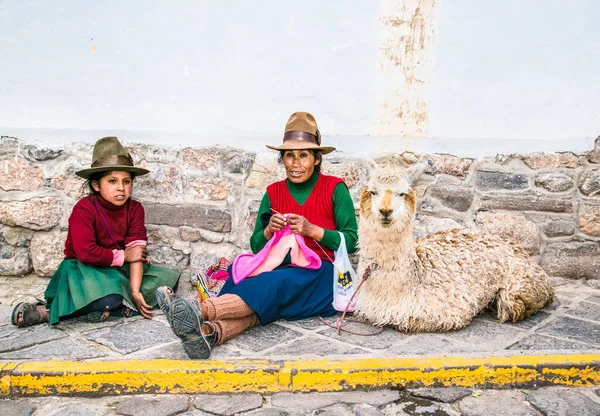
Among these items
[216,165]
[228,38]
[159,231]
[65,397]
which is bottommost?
[65,397]

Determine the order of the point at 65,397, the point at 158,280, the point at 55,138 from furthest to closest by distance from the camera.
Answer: the point at 55,138
the point at 158,280
the point at 65,397

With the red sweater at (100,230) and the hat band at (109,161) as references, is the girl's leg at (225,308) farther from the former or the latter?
the hat band at (109,161)

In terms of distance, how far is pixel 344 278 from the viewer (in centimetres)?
365

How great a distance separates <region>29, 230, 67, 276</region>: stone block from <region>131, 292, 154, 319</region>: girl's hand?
1.16 metres

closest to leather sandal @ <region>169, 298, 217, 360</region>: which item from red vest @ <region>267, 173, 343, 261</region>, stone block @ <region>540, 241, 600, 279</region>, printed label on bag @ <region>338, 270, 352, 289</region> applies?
printed label on bag @ <region>338, 270, 352, 289</region>

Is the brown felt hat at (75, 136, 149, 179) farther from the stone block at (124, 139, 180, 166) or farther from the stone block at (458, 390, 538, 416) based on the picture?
the stone block at (458, 390, 538, 416)

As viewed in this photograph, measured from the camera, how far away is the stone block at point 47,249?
455cm

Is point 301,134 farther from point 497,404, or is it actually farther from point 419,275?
point 497,404

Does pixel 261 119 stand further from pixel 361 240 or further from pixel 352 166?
pixel 361 240

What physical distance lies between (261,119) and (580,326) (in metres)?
3.10

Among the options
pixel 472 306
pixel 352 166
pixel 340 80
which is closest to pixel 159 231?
pixel 352 166

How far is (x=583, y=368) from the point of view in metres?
2.83

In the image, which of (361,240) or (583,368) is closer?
(583,368)

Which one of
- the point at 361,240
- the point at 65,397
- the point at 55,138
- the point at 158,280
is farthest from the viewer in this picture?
the point at 55,138
